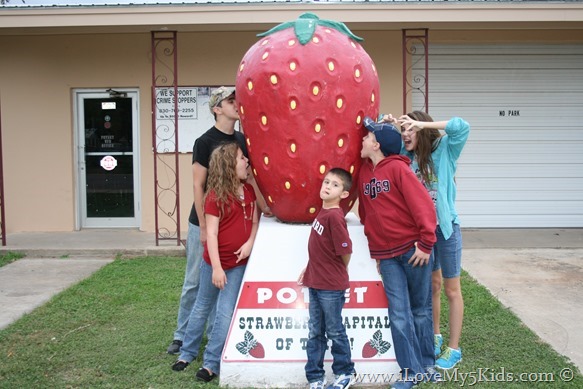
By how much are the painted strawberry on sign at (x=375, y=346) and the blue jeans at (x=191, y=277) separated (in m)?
1.08

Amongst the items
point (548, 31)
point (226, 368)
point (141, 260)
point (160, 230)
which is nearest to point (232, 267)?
point (226, 368)

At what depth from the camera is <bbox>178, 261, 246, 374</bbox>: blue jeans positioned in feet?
10.7

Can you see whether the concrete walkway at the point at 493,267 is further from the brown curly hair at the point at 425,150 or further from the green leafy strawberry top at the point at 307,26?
the green leafy strawberry top at the point at 307,26

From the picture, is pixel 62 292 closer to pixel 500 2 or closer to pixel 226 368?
pixel 226 368

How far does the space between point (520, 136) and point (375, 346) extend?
6.30 m

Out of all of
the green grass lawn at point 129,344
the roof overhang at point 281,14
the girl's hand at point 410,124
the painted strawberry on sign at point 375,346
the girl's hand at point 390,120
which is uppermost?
the roof overhang at point 281,14

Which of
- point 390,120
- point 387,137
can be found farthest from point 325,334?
point 390,120

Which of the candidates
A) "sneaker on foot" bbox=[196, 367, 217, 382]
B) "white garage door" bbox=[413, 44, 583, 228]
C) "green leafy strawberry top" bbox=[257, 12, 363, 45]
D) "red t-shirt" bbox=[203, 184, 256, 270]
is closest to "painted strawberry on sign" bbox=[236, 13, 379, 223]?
"green leafy strawberry top" bbox=[257, 12, 363, 45]

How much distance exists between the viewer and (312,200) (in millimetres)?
3217

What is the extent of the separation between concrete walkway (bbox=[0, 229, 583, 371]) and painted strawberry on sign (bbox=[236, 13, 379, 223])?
6.83 ft

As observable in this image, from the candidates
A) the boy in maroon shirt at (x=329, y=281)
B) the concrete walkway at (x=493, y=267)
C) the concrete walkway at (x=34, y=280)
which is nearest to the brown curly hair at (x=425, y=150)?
the boy in maroon shirt at (x=329, y=281)

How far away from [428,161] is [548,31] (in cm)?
620

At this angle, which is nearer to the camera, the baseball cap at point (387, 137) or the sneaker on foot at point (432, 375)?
the baseball cap at point (387, 137)

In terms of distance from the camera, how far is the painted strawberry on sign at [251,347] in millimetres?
3197
